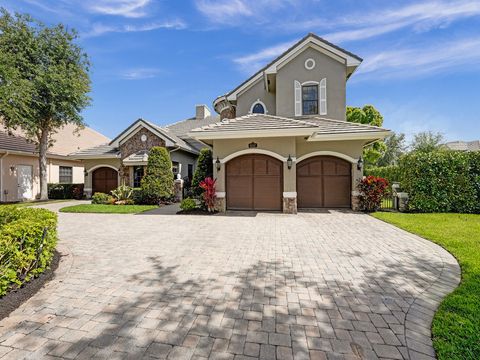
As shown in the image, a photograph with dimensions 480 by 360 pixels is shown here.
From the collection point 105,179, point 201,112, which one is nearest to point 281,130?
point 105,179

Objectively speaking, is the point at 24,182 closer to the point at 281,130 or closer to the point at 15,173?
the point at 15,173

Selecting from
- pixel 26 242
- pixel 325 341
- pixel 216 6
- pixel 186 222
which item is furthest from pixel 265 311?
pixel 216 6

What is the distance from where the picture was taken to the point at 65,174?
70.3ft

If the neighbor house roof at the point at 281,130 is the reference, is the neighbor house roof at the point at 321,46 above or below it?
above

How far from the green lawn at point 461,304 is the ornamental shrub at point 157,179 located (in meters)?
12.7

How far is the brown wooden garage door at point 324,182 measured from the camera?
470 inches

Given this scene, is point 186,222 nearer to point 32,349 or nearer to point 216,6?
point 32,349

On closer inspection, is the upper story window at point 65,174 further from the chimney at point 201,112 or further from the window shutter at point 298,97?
the window shutter at point 298,97

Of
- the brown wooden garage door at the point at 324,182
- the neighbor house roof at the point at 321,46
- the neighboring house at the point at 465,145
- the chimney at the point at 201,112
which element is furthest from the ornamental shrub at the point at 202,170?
the neighboring house at the point at 465,145

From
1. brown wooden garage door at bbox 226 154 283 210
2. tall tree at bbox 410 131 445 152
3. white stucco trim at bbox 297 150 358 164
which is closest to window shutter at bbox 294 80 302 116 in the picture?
white stucco trim at bbox 297 150 358 164

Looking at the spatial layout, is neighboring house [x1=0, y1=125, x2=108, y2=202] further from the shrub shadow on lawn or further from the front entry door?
the shrub shadow on lawn

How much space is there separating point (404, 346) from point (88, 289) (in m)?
4.53

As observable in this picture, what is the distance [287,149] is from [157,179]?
844 centimetres

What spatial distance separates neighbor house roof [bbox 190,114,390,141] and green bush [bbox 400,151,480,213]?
2524 mm
